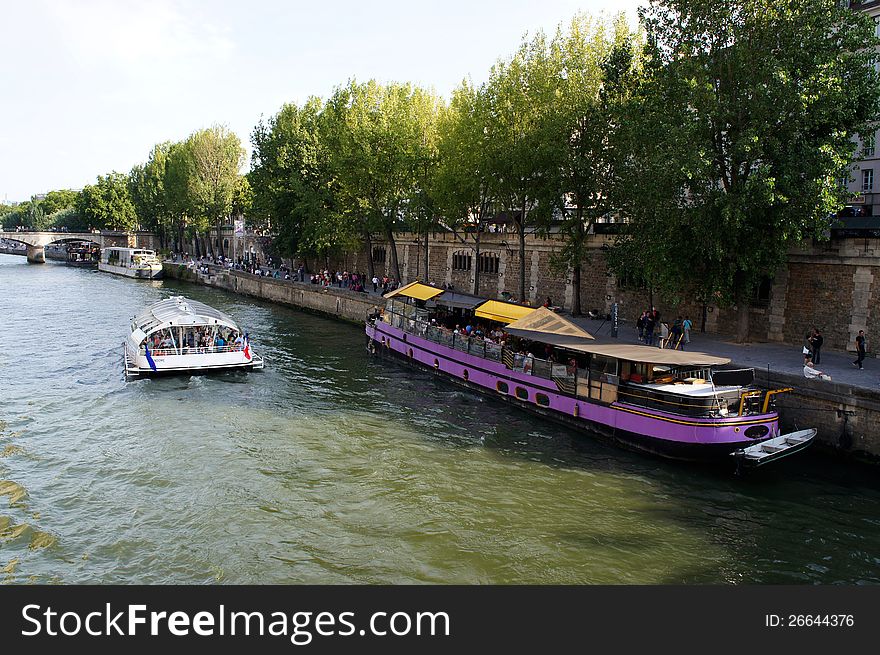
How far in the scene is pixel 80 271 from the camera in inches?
3499

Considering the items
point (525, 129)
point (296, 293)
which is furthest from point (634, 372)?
point (296, 293)

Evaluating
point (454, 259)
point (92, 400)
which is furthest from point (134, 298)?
point (92, 400)

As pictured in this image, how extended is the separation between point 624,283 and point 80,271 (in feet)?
248

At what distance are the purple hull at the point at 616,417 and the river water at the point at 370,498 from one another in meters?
0.52

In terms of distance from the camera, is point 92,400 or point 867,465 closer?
point 867,465

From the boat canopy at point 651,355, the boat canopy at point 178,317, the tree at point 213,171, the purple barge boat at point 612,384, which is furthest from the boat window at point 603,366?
the tree at point 213,171

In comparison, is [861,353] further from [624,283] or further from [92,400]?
[92,400]

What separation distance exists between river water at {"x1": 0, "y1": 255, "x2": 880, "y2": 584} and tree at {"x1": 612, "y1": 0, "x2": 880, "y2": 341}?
8.03 m

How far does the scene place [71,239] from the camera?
111250 mm

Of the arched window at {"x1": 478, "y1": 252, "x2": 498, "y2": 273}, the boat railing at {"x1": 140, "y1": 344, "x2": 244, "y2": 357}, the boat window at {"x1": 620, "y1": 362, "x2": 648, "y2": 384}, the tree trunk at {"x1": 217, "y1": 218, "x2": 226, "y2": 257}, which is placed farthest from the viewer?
the tree trunk at {"x1": 217, "y1": 218, "x2": 226, "y2": 257}

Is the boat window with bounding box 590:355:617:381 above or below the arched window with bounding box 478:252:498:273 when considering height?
below

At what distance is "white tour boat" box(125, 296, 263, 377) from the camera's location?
27.9 metres

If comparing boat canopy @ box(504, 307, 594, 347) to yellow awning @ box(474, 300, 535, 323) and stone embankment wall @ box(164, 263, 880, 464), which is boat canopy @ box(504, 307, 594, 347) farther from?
stone embankment wall @ box(164, 263, 880, 464)

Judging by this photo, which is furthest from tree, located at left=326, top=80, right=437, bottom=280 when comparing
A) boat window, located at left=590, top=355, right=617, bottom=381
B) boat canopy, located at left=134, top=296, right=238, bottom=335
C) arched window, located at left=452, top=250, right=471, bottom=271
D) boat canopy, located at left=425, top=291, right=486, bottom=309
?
boat window, located at left=590, top=355, right=617, bottom=381
